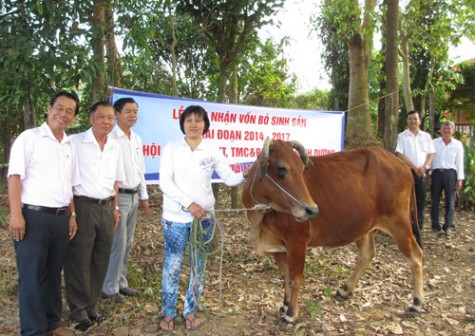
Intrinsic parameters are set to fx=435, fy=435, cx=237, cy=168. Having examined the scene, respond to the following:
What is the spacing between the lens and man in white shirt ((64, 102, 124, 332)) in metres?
3.59

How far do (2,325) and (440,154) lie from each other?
6.68m

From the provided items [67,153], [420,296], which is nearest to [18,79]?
[67,153]

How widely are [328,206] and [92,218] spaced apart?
222 centimetres

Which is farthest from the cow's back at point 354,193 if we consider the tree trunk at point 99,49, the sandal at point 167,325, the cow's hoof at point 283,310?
the tree trunk at point 99,49

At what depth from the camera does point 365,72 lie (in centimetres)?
1059

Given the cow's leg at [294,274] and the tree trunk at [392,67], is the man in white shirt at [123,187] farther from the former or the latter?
the tree trunk at [392,67]

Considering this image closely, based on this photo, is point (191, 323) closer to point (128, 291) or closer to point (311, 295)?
point (128, 291)

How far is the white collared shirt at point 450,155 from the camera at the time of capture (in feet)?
23.8

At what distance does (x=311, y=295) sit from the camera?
4.72 meters

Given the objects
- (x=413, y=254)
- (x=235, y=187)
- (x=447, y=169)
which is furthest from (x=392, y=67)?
(x=413, y=254)

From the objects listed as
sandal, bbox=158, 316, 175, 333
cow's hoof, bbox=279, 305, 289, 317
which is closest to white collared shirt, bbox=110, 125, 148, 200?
sandal, bbox=158, 316, 175, 333

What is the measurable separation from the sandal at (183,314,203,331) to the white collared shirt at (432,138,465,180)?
17.5ft

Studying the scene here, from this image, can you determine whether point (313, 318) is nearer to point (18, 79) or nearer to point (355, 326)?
point (355, 326)

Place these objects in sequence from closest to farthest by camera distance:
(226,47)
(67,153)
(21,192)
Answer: (21,192)
(67,153)
(226,47)
